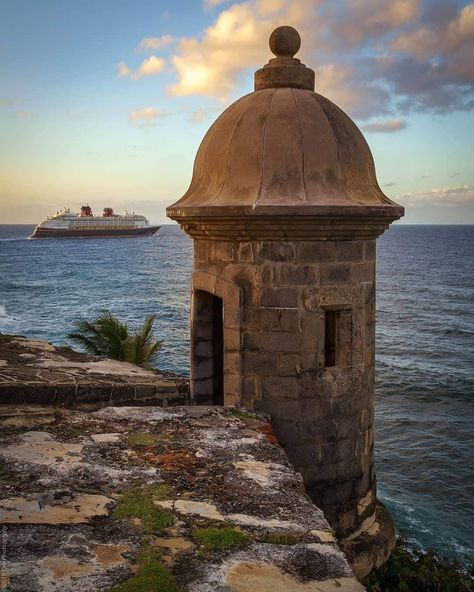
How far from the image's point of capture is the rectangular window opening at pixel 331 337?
512 cm

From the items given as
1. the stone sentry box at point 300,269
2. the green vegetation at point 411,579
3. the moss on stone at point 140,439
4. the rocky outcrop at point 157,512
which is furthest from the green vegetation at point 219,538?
the green vegetation at point 411,579

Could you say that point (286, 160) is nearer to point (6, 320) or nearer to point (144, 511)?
point (144, 511)

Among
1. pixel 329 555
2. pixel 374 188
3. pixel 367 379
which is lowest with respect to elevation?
pixel 329 555

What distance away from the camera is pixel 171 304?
151ft

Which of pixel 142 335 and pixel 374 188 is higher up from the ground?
pixel 374 188

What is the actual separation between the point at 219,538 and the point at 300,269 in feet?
7.76

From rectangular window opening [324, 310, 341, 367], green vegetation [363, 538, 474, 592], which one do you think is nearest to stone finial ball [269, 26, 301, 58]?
rectangular window opening [324, 310, 341, 367]

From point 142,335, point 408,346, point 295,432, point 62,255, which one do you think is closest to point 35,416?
point 295,432

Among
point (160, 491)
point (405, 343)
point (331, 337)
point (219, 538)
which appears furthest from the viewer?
point (405, 343)

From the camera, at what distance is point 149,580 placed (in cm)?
258

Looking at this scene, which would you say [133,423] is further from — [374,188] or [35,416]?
[374,188]

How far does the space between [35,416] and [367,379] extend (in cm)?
262

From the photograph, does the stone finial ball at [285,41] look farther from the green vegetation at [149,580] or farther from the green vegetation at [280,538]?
the green vegetation at [149,580]

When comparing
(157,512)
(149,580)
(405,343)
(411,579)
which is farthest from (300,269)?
(405,343)
